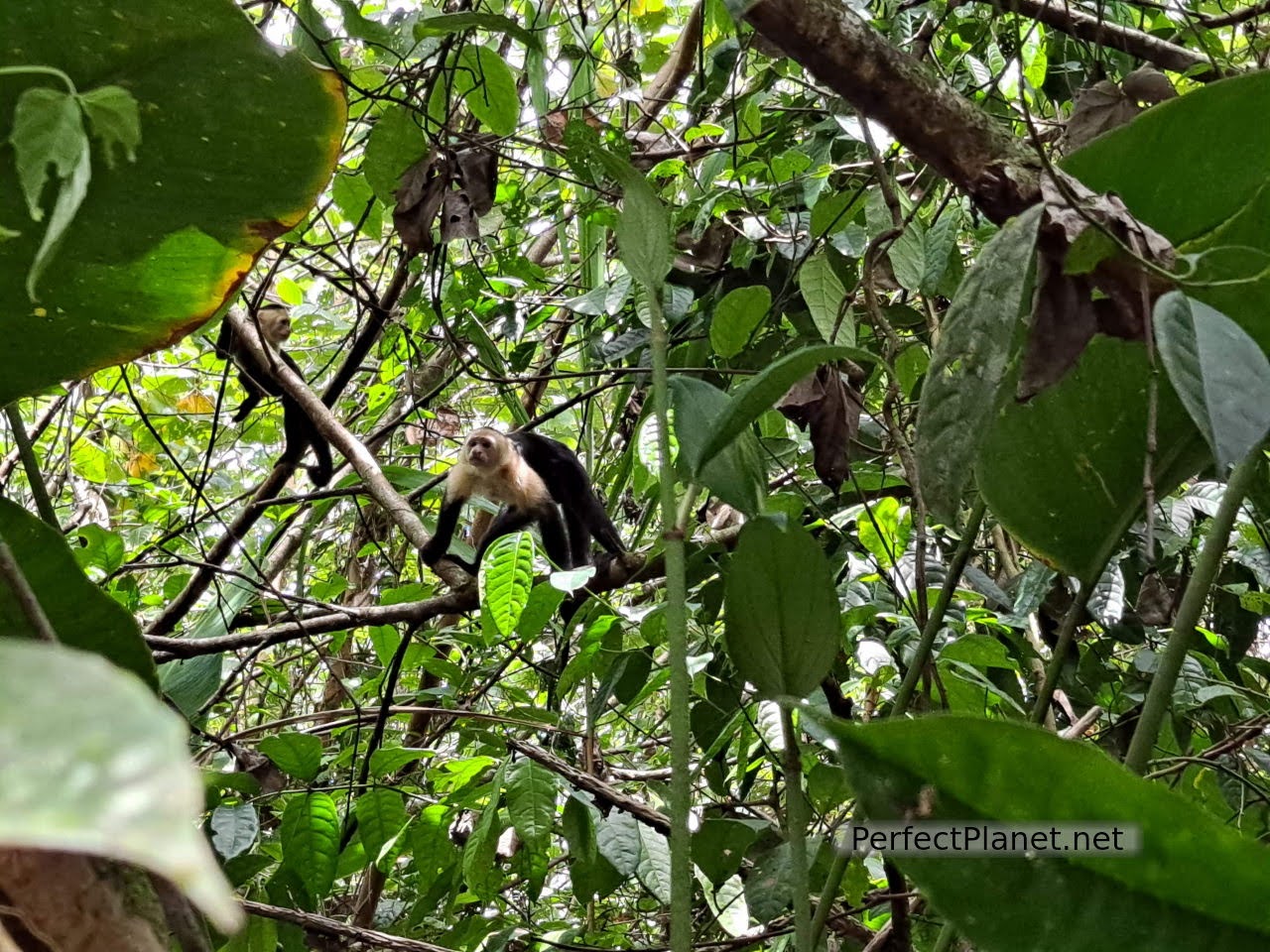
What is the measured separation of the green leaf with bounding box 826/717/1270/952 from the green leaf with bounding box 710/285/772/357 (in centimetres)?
110

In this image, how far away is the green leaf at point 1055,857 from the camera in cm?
52

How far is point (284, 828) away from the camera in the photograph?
146 centimetres

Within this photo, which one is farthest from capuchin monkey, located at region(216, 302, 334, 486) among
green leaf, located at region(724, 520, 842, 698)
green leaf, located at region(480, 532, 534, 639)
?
green leaf, located at region(724, 520, 842, 698)

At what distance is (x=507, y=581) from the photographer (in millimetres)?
1488

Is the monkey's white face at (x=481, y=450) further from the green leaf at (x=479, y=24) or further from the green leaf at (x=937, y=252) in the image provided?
the green leaf at (x=479, y=24)

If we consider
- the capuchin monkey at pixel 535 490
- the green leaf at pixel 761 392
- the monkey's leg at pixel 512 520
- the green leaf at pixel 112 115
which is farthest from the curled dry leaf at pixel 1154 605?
the monkey's leg at pixel 512 520

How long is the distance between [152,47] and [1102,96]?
1.18 metres

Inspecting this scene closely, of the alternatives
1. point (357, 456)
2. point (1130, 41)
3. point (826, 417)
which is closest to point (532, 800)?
point (826, 417)

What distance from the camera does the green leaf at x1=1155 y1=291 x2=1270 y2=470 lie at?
53 cm

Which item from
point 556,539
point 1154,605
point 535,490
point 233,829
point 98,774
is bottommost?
point 98,774

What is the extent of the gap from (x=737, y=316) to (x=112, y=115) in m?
1.08

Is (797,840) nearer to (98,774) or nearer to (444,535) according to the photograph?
(98,774)

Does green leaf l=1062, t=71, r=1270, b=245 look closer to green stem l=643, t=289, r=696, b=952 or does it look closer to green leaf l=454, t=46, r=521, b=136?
green stem l=643, t=289, r=696, b=952

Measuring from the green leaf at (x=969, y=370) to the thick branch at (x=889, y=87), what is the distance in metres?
0.36
